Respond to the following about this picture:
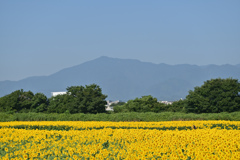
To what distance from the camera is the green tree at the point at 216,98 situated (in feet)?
119

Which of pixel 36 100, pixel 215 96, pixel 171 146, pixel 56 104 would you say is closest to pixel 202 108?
pixel 215 96

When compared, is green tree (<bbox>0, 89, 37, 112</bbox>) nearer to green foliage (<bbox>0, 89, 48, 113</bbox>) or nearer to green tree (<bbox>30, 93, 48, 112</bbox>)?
green foliage (<bbox>0, 89, 48, 113</bbox>)

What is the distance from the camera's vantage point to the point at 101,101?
39.2m

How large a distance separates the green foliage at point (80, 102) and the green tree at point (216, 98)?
Answer: 971 cm

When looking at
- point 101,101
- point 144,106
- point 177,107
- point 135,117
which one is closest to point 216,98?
point 144,106

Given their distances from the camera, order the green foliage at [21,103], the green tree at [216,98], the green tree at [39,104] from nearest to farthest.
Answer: the green tree at [216,98] < the green tree at [39,104] < the green foliage at [21,103]

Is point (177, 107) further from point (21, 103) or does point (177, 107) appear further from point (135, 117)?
point (21, 103)

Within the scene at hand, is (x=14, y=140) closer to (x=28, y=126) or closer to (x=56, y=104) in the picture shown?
(x=28, y=126)

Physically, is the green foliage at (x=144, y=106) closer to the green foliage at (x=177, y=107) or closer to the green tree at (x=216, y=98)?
the green foliage at (x=177, y=107)

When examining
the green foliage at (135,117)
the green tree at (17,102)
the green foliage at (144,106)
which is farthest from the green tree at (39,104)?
the green foliage at (144,106)

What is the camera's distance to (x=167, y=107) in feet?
158

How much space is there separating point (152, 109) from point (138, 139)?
3064 centimetres

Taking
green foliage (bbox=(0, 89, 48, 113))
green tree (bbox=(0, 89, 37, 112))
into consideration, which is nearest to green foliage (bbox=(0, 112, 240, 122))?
green foliage (bbox=(0, 89, 48, 113))

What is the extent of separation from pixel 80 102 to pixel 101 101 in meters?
2.43
